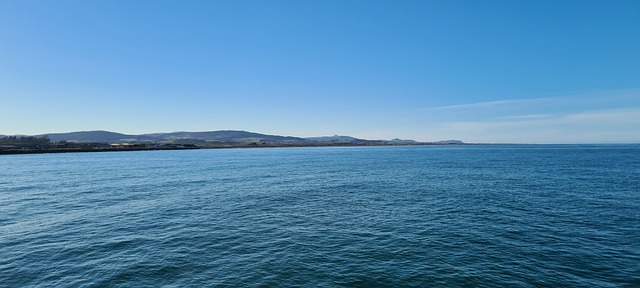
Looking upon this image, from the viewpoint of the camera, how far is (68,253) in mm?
22609

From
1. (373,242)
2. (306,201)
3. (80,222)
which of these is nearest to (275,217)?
(306,201)

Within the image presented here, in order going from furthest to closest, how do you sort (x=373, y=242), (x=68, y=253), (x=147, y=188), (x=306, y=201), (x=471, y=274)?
(x=147, y=188)
(x=306, y=201)
(x=373, y=242)
(x=68, y=253)
(x=471, y=274)

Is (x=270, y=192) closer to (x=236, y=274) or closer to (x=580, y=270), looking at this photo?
(x=236, y=274)

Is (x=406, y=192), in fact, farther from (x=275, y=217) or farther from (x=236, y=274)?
(x=236, y=274)

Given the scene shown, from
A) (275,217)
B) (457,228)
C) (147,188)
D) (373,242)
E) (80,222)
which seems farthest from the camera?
(147,188)

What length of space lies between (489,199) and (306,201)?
2441cm

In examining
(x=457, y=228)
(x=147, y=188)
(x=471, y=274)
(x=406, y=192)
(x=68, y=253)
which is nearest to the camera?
(x=471, y=274)

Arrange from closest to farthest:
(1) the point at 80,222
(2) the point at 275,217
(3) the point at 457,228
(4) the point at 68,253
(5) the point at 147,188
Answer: (4) the point at 68,253, (3) the point at 457,228, (1) the point at 80,222, (2) the point at 275,217, (5) the point at 147,188

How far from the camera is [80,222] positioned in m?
30.7

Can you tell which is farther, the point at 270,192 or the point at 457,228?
the point at 270,192

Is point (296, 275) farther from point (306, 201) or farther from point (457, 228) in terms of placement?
point (306, 201)

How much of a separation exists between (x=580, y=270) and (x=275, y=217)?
24.8 metres

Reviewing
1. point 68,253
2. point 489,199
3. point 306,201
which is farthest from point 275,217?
point 489,199

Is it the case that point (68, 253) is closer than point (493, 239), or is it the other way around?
point (68, 253)
